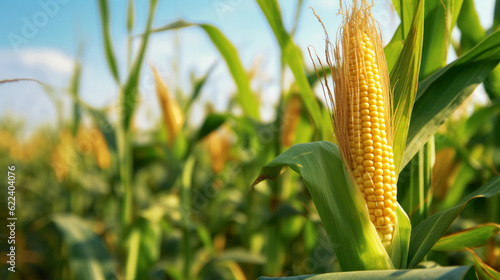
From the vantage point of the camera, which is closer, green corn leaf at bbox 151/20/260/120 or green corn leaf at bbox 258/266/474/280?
green corn leaf at bbox 258/266/474/280

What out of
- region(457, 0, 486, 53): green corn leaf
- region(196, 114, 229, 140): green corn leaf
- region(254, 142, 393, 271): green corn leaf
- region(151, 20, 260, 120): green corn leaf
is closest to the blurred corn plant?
region(254, 142, 393, 271): green corn leaf

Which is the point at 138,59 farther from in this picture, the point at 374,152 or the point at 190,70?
the point at 190,70

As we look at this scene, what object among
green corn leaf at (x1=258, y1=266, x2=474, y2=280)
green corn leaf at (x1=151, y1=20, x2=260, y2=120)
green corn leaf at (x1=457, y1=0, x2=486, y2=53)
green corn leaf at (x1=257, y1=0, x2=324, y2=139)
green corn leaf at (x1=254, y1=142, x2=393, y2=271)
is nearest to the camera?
green corn leaf at (x1=258, y1=266, x2=474, y2=280)

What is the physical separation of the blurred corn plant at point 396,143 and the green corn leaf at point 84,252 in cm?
151

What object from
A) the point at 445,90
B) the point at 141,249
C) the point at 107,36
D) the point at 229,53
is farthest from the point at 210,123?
the point at 445,90

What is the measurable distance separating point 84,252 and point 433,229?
6.02 ft

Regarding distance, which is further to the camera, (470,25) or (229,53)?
(229,53)

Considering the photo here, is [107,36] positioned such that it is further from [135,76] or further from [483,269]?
[483,269]

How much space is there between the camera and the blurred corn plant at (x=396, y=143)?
0.85 meters

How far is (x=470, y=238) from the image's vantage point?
1.00m

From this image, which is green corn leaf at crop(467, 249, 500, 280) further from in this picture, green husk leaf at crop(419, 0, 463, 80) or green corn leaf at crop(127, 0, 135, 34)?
green corn leaf at crop(127, 0, 135, 34)

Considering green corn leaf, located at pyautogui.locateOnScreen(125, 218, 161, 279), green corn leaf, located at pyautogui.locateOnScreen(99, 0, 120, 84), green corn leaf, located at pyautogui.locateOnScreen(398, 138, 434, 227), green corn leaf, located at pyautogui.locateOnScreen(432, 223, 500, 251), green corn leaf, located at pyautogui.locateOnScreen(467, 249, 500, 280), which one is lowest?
green corn leaf, located at pyautogui.locateOnScreen(125, 218, 161, 279)

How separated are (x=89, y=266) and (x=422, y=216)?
1.74 meters

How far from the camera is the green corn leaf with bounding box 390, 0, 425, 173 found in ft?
2.98
